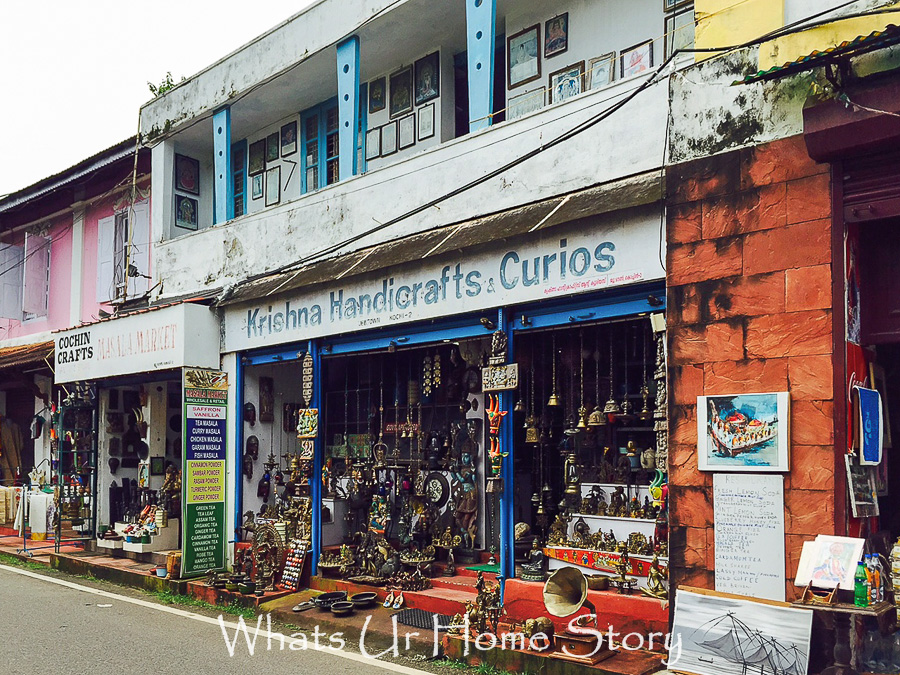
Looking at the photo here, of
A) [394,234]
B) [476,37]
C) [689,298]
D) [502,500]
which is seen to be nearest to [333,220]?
[394,234]

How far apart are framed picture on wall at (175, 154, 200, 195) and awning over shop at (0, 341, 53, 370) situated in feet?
15.3

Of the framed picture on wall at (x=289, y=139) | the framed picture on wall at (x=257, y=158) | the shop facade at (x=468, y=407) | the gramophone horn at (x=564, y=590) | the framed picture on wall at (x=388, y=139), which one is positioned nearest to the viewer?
the gramophone horn at (x=564, y=590)

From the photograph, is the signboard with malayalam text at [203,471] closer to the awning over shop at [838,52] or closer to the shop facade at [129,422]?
the shop facade at [129,422]

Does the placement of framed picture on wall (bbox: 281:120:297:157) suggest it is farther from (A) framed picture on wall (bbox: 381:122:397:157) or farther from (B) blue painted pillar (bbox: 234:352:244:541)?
(B) blue painted pillar (bbox: 234:352:244:541)

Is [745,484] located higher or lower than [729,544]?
higher

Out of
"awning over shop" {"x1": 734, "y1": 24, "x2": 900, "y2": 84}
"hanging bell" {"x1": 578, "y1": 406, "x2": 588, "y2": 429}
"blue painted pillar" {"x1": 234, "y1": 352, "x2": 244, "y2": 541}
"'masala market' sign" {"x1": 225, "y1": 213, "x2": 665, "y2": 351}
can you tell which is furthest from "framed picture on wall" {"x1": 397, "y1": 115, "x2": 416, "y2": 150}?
"awning over shop" {"x1": 734, "y1": 24, "x2": 900, "y2": 84}

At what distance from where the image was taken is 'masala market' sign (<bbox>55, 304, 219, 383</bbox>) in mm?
12320

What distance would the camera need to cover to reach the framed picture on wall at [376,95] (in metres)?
12.3

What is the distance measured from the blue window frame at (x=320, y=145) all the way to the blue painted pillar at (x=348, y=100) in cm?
166

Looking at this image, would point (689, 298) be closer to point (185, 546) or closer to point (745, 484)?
point (745, 484)

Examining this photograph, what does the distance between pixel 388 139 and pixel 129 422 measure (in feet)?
24.3

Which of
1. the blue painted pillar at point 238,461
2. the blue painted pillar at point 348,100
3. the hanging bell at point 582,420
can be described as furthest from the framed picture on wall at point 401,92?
the hanging bell at point 582,420

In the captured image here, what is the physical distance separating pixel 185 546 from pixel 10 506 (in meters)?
9.23

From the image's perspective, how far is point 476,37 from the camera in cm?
934
